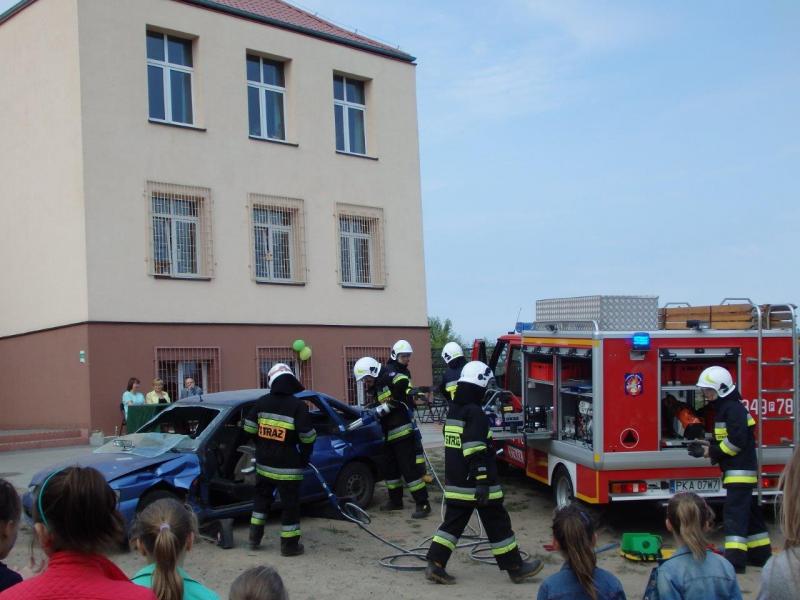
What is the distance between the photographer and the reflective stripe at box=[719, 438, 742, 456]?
7.67 meters

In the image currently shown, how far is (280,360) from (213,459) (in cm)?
1116

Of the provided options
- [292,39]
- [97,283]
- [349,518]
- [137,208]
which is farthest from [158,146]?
[349,518]

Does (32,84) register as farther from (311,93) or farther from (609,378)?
(609,378)

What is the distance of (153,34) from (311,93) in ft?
13.1

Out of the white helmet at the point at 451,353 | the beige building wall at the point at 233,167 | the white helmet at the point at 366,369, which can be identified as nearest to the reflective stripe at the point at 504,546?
the white helmet at the point at 366,369

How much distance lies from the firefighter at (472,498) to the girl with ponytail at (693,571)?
10.7 ft

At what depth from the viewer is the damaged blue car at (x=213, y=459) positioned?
28.6 feet

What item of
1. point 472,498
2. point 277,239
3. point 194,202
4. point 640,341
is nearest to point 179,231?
point 194,202

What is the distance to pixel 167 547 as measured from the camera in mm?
3328

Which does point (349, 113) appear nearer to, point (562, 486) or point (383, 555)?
point (562, 486)

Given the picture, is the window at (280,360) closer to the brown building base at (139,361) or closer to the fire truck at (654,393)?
the brown building base at (139,361)

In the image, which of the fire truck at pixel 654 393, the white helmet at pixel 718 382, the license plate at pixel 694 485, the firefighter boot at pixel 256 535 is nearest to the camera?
the white helmet at pixel 718 382

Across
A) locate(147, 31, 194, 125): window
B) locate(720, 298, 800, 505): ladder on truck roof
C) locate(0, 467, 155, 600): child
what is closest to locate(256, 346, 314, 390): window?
locate(147, 31, 194, 125): window

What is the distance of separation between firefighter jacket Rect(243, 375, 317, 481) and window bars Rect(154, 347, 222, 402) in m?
10.1
